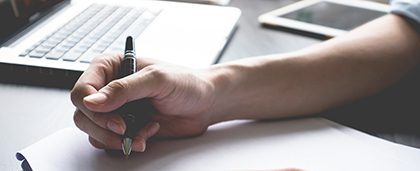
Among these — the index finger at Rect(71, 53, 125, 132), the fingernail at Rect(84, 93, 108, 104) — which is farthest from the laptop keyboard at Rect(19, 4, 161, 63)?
the fingernail at Rect(84, 93, 108, 104)

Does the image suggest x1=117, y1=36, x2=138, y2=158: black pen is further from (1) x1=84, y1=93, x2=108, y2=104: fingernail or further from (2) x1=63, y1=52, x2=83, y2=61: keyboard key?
(2) x1=63, y1=52, x2=83, y2=61: keyboard key

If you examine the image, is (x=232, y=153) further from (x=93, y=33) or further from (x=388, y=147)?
(x=93, y=33)

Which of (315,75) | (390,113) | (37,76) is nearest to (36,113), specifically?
(37,76)

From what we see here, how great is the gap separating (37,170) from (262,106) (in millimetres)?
345

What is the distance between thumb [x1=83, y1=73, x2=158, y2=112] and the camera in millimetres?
349

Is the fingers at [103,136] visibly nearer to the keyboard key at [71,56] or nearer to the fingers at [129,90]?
the fingers at [129,90]

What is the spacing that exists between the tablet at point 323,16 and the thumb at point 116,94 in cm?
54

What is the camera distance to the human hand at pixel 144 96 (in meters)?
0.37

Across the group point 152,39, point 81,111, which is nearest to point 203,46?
point 152,39

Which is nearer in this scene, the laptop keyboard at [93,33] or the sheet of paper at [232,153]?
the sheet of paper at [232,153]

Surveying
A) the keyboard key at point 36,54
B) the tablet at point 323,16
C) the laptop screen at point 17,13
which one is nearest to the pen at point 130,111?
the keyboard key at point 36,54

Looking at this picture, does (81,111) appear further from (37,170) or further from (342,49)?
(342,49)

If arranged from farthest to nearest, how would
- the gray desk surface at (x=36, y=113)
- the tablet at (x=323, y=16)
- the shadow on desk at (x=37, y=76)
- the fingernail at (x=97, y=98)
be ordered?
the tablet at (x=323, y=16)
the shadow on desk at (x=37, y=76)
the gray desk surface at (x=36, y=113)
the fingernail at (x=97, y=98)

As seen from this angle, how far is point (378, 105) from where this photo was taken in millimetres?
572
